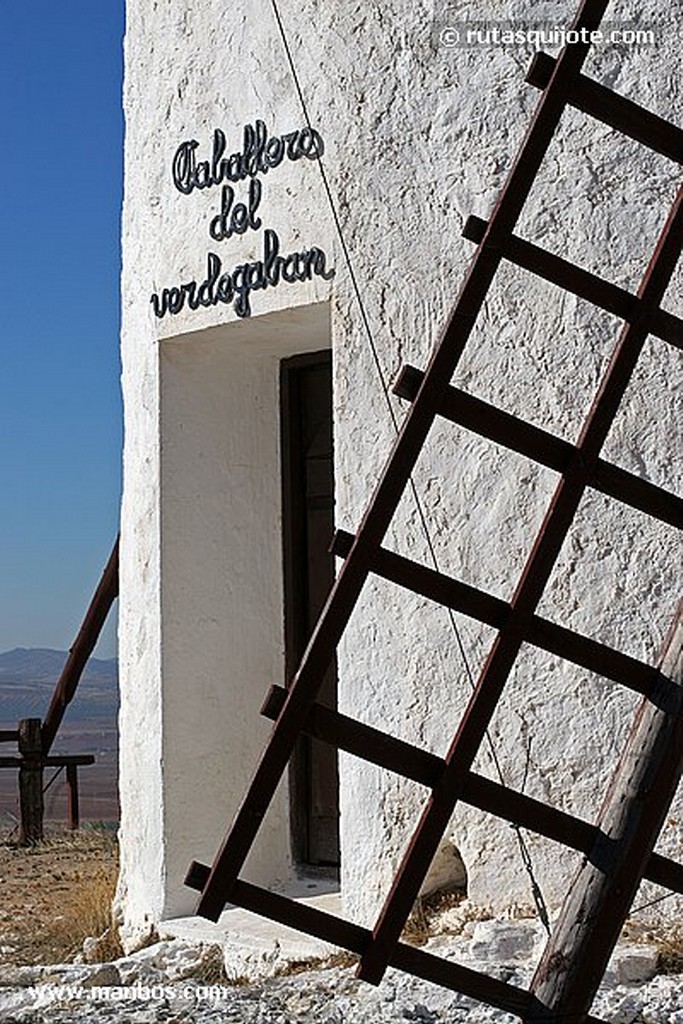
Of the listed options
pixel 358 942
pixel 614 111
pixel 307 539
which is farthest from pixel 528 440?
pixel 307 539

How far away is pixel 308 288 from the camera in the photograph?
7.20 metres

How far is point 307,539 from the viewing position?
8.35 metres

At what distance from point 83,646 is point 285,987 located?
6.29 m

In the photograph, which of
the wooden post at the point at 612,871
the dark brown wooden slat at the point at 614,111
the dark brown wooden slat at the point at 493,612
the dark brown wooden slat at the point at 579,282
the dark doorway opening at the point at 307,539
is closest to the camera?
the wooden post at the point at 612,871

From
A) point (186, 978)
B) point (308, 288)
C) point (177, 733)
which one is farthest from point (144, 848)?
point (308, 288)

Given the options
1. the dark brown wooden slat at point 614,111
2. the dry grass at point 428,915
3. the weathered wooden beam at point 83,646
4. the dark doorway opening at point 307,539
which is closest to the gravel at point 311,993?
the dry grass at point 428,915

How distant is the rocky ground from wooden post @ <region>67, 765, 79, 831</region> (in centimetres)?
446

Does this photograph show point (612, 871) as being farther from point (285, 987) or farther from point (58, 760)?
point (58, 760)

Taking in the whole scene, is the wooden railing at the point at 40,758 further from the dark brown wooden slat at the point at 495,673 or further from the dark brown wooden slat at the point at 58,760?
the dark brown wooden slat at the point at 495,673

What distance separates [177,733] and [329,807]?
0.80m

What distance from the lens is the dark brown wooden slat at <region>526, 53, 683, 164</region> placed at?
4504 millimetres

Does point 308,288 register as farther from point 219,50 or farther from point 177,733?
point 177,733

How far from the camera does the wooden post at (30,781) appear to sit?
41.0ft

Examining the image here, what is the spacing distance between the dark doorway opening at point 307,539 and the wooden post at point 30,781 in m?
4.77
